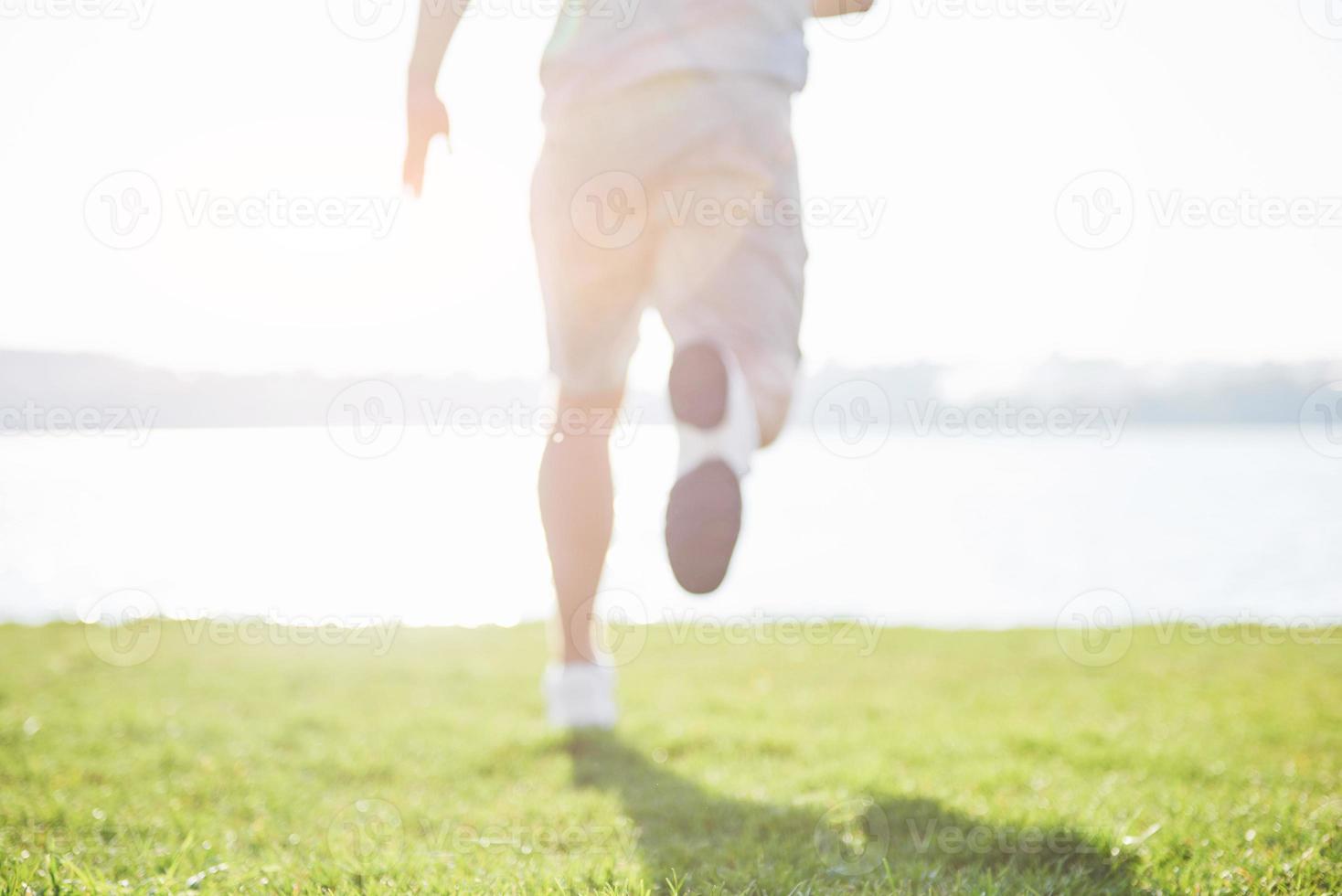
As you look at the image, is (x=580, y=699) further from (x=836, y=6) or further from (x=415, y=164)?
(x=836, y=6)

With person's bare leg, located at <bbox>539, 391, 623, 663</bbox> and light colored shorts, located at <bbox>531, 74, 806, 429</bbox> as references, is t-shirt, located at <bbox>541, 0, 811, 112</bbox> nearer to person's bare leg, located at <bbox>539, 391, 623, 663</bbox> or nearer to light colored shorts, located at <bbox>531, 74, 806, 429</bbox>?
light colored shorts, located at <bbox>531, 74, 806, 429</bbox>

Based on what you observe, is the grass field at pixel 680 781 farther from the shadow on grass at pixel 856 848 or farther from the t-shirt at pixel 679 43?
the t-shirt at pixel 679 43

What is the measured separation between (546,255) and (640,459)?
32908mm

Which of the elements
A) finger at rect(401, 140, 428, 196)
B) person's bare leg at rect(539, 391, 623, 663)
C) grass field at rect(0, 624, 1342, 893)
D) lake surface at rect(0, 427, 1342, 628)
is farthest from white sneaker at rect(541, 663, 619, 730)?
finger at rect(401, 140, 428, 196)

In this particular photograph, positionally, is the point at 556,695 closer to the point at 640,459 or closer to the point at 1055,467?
the point at 1055,467

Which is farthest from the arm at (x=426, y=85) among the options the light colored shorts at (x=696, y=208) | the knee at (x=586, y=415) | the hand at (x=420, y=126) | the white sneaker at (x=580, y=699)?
the white sneaker at (x=580, y=699)

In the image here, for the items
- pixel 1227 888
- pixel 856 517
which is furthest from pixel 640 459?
pixel 1227 888

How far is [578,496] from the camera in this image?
7.64ft

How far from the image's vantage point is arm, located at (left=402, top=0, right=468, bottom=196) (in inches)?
86.5

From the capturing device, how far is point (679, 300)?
1.90 meters

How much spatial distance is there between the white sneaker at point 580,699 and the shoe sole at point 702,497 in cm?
93

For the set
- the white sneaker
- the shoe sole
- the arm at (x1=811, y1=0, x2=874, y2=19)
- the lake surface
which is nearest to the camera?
the shoe sole

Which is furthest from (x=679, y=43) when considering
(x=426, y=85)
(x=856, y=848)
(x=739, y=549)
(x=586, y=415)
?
(x=739, y=549)

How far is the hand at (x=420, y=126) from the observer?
87.4 inches
